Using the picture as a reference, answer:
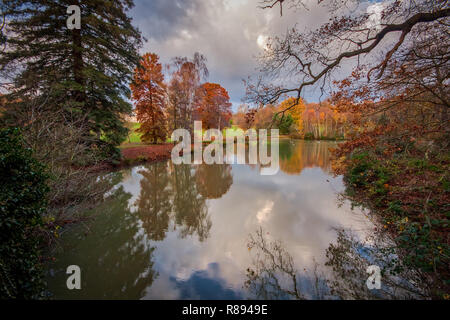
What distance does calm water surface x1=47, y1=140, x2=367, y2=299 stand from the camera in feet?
9.39

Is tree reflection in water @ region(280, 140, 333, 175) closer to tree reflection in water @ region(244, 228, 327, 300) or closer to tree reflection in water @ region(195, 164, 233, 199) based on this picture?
tree reflection in water @ region(195, 164, 233, 199)

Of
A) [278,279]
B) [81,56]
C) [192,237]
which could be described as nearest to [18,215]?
[192,237]

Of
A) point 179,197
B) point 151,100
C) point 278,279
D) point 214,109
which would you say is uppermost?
point 214,109

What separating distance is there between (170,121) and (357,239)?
60.3 feet

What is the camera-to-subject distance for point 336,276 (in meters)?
2.91

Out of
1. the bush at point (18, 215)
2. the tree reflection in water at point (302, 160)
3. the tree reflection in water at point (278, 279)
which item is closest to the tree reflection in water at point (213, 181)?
the tree reflection in water at point (278, 279)

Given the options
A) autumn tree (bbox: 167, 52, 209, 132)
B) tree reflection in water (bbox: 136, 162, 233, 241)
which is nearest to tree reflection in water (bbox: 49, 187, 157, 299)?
tree reflection in water (bbox: 136, 162, 233, 241)

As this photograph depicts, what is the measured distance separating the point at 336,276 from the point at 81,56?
40.7 feet

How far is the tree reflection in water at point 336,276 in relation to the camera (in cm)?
256

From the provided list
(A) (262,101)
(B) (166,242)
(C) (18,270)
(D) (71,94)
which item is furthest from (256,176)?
(D) (71,94)

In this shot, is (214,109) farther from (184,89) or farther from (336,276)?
(336,276)

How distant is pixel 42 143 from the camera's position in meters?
3.57

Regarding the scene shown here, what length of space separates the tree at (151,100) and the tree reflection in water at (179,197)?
8.34 meters
